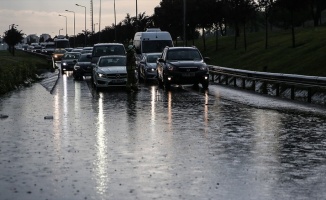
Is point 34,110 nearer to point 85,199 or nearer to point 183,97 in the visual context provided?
point 183,97

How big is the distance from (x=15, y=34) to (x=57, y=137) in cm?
8373

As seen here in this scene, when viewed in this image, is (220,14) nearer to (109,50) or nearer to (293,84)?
(109,50)

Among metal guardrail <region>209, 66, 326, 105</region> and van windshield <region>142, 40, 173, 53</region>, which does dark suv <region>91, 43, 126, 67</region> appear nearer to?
van windshield <region>142, 40, 173, 53</region>

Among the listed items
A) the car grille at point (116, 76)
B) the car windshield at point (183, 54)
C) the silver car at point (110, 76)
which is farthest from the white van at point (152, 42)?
the car grille at point (116, 76)

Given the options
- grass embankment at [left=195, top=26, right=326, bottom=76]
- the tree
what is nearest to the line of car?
grass embankment at [left=195, top=26, right=326, bottom=76]

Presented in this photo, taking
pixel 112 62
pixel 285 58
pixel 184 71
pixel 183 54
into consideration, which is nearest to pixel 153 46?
pixel 112 62

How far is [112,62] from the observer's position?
99.4ft

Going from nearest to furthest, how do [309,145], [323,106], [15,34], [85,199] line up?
1. [85,199]
2. [309,145]
3. [323,106]
4. [15,34]

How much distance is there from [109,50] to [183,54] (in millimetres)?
7464

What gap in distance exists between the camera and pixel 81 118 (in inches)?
652

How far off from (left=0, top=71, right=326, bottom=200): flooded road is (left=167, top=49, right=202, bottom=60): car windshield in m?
9.99

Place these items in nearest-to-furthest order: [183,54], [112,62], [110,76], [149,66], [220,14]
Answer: [110,76] < [183,54] < [112,62] < [149,66] < [220,14]

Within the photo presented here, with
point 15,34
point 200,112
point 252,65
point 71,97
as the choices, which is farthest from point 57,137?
point 15,34

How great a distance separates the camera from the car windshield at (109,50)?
1420 inches
